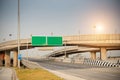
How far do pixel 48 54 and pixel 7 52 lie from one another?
4223 centimetres

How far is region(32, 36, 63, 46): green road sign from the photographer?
68.2 metres

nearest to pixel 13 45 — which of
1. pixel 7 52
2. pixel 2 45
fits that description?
pixel 2 45

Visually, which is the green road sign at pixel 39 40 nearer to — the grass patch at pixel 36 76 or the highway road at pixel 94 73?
the highway road at pixel 94 73

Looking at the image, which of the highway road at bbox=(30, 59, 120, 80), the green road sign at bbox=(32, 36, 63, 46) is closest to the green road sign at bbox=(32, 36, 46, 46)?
the green road sign at bbox=(32, 36, 63, 46)

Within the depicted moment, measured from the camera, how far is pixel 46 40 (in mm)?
68875

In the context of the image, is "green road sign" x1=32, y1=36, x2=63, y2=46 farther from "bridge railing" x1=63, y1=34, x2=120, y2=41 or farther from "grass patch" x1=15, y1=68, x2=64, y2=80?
"grass patch" x1=15, y1=68, x2=64, y2=80

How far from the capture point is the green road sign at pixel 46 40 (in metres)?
68.2

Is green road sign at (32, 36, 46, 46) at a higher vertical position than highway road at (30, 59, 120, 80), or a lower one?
higher

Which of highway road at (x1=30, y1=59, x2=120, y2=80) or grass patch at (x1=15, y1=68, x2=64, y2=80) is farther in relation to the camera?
highway road at (x1=30, y1=59, x2=120, y2=80)

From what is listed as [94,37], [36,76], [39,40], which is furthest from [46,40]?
[36,76]

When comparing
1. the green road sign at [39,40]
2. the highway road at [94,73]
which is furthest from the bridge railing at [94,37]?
the highway road at [94,73]

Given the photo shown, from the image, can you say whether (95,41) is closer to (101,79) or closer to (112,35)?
(112,35)

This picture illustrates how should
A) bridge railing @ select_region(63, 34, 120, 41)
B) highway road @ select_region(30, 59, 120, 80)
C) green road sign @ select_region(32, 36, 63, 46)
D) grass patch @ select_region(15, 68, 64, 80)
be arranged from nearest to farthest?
grass patch @ select_region(15, 68, 64, 80), highway road @ select_region(30, 59, 120, 80), green road sign @ select_region(32, 36, 63, 46), bridge railing @ select_region(63, 34, 120, 41)

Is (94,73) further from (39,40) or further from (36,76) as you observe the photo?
(39,40)
